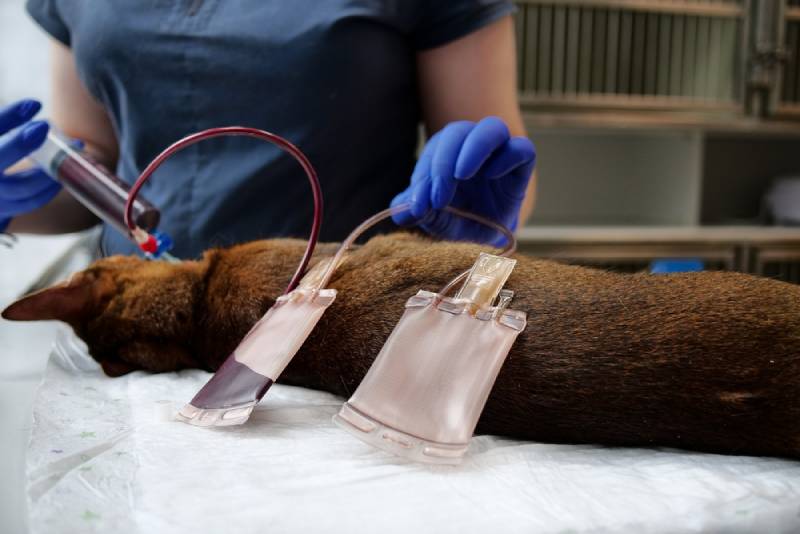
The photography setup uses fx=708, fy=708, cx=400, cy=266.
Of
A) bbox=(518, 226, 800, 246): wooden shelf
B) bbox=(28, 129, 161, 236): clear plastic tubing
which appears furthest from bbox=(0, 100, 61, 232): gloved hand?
bbox=(518, 226, 800, 246): wooden shelf

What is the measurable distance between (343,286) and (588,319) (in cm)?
25

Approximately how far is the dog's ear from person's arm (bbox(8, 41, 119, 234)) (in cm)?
51

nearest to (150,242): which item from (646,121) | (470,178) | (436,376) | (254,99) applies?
(254,99)

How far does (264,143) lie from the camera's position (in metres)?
1.09

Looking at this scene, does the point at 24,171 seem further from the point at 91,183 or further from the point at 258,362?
the point at 258,362

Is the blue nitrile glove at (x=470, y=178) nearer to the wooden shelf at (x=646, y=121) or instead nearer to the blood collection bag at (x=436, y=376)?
the blood collection bag at (x=436, y=376)

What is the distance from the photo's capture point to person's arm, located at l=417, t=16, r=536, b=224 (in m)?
1.07

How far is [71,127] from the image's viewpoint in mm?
1320

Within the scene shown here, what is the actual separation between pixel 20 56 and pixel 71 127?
902 mm

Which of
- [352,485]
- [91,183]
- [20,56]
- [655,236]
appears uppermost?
[20,56]

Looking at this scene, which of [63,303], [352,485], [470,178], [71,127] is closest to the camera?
[352,485]

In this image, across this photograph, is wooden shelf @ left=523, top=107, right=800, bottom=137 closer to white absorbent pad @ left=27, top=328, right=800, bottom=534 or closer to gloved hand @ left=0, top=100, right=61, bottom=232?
gloved hand @ left=0, top=100, right=61, bottom=232

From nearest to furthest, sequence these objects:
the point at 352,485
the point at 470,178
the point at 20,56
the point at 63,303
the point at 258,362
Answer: the point at 352,485
the point at 258,362
the point at 63,303
the point at 470,178
the point at 20,56

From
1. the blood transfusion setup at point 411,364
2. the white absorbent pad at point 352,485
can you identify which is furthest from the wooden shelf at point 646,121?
the white absorbent pad at point 352,485
